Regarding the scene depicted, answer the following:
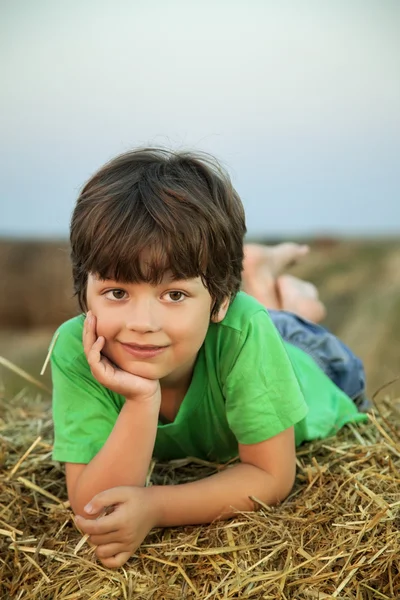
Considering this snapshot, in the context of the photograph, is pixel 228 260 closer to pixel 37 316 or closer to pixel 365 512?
pixel 365 512

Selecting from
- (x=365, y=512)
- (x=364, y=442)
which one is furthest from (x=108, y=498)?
(x=364, y=442)

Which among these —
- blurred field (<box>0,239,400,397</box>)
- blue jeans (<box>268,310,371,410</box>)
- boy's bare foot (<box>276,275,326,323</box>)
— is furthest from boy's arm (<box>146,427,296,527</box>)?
blurred field (<box>0,239,400,397</box>)

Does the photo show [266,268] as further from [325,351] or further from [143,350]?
[143,350]

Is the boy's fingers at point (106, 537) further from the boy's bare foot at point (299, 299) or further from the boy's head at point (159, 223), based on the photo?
the boy's bare foot at point (299, 299)

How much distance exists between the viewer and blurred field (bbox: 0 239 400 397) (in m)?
6.96

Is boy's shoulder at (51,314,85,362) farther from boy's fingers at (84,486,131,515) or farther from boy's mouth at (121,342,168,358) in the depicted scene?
boy's fingers at (84,486,131,515)

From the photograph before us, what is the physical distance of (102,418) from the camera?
6.35ft

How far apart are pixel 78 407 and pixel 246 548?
58cm

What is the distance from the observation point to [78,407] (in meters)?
1.94

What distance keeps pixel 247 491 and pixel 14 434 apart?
110cm

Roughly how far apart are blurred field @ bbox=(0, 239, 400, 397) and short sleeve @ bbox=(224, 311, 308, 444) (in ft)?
15.2

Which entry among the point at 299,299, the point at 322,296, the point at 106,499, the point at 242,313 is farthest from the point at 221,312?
the point at 322,296

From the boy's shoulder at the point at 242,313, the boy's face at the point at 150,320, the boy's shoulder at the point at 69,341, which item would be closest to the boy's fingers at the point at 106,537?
the boy's face at the point at 150,320

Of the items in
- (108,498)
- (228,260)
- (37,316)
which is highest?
(228,260)
